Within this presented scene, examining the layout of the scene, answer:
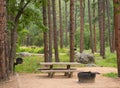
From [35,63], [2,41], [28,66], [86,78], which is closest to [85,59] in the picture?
[35,63]

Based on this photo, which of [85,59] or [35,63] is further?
[85,59]

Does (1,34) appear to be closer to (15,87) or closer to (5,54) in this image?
(5,54)

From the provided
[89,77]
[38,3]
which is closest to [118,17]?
[89,77]

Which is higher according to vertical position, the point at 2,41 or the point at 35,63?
the point at 2,41

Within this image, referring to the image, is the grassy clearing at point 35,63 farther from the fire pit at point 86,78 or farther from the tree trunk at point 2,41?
the fire pit at point 86,78

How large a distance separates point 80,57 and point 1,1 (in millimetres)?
12613

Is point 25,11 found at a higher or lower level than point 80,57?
higher

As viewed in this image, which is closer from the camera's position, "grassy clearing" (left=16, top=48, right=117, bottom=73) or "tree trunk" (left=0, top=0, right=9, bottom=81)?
"tree trunk" (left=0, top=0, right=9, bottom=81)

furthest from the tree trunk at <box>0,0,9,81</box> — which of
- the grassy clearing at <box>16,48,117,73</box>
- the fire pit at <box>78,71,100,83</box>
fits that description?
the grassy clearing at <box>16,48,117,73</box>

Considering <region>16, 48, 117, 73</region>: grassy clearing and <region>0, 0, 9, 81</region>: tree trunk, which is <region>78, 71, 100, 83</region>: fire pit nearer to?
<region>0, 0, 9, 81</region>: tree trunk

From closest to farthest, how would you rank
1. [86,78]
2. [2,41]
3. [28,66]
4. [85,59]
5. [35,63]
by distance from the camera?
1. [2,41]
2. [86,78]
3. [28,66]
4. [35,63]
5. [85,59]

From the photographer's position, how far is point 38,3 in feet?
53.2

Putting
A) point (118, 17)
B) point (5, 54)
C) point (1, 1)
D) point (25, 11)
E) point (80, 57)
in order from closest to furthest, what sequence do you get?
point (1, 1), point (5, 54), point (118, 17), point (25, 11), point (80, 57)

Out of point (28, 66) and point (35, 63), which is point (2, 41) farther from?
point (35, 63)
